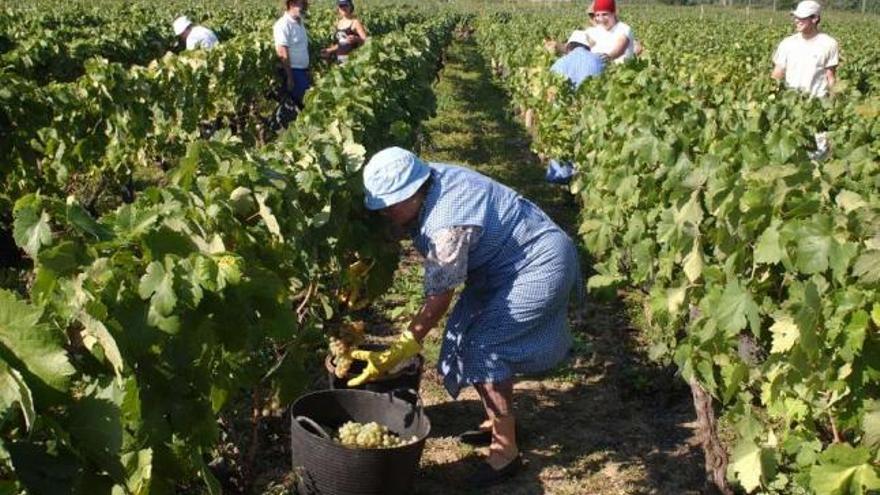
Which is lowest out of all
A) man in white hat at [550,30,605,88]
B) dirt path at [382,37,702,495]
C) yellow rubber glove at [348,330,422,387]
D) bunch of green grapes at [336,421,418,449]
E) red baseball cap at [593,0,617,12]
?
dirt path at [382,37,702,495]

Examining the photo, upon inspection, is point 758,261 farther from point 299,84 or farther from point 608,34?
point 299,84

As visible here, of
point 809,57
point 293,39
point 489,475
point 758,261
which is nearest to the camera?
point 758,261

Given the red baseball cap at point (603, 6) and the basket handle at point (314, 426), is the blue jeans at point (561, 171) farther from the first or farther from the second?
the basket handle at point (314, 426)

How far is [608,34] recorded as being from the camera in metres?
8.15

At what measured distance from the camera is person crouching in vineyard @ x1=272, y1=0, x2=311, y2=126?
9750 millimetres

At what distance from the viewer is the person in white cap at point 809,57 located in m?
7.61

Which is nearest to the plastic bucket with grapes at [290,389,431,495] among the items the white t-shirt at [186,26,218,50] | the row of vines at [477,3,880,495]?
the row of vines at [477,3,880,495]

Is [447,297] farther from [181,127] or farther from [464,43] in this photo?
[464,43]

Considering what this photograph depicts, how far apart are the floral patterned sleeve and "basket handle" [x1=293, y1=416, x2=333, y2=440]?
632mm

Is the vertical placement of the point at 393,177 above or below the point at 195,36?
above

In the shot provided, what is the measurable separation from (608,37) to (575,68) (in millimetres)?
377

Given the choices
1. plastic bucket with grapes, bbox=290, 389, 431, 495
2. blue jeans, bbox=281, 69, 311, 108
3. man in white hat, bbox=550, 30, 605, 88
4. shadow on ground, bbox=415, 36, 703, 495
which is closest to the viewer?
plastic bucket with grapes, bbox=290, 389, 431, 495

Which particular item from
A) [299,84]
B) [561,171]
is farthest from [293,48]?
[561,171]

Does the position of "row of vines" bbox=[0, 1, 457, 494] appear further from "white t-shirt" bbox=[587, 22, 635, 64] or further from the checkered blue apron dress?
"white t-shirt" bbox=[587, 22, 635, 64]
